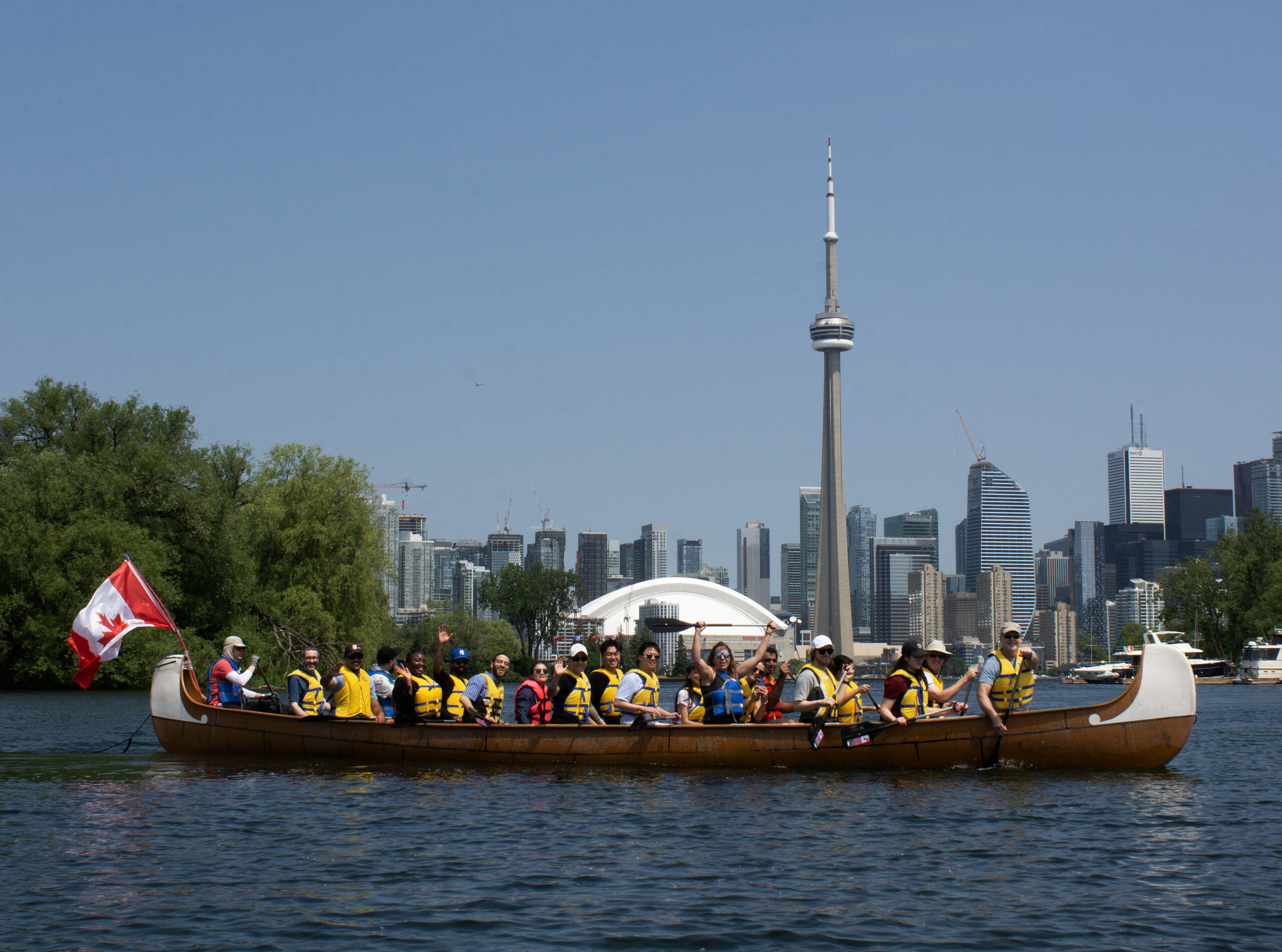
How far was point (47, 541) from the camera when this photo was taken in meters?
42.4

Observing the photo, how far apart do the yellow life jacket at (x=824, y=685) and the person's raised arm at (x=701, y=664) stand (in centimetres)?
131

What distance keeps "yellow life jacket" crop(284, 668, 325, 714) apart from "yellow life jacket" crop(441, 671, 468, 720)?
2430 millimetres

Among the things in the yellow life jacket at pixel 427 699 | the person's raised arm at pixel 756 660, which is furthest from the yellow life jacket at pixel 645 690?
the yellow life jacket at pixel 427 699

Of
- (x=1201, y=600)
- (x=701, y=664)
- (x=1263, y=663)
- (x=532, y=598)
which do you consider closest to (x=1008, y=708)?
(x=701, y=664)

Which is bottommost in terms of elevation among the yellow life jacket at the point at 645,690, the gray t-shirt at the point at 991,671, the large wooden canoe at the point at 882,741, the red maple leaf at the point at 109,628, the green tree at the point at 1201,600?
the large wooden canoe at the point at 882,741

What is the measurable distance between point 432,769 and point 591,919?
380 inches

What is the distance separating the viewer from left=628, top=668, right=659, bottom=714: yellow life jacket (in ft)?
59.6

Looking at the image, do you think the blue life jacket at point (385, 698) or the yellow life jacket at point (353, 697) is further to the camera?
the blue life jacket at point (385, 698)

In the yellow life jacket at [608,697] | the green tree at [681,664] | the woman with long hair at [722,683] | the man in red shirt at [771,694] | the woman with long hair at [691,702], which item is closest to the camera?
the woman with long hair at [722,683]

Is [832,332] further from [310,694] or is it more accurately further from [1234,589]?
[310,694]

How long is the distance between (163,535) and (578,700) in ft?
104

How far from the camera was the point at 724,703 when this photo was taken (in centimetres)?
1902

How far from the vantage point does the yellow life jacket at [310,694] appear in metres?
20.8

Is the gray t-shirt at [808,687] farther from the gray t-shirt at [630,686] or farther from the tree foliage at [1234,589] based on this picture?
the tree foliage at [1234,589]
